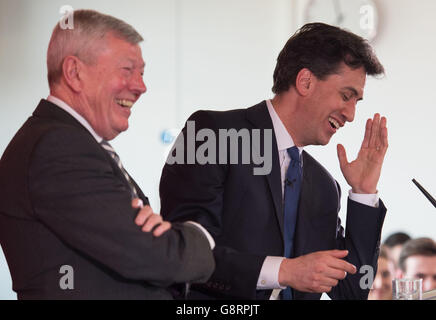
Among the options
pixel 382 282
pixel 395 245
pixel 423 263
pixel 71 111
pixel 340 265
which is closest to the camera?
pixel 71 111

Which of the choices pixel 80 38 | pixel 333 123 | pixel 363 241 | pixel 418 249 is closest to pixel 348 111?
pixel 333 123

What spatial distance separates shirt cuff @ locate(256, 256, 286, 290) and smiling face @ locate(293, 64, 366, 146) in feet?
1.77

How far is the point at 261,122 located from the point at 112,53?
0.74m

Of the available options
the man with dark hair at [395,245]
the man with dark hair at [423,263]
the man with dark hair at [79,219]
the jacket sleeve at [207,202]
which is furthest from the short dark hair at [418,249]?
the man with dark hair at [79,219]

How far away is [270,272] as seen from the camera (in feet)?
6.42

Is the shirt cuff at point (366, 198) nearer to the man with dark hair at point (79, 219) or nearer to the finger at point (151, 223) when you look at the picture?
the man with dark hair at point (79, 219)

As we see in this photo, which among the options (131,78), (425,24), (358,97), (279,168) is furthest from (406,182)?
(131,78)

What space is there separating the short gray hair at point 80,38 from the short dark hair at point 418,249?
8.44 feet

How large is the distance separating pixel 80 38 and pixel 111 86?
0.42ft

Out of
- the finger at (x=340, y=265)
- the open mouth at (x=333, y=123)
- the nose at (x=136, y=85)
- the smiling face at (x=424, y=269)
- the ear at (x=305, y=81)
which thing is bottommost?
the smiling face at (x=424, y=269)

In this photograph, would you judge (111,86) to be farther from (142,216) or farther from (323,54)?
(323,54)

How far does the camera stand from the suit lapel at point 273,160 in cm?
218

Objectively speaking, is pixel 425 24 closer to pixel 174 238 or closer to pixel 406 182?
pixel 406 182

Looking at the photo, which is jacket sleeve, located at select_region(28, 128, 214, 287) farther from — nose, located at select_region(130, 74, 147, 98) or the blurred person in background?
the blurred person in background
